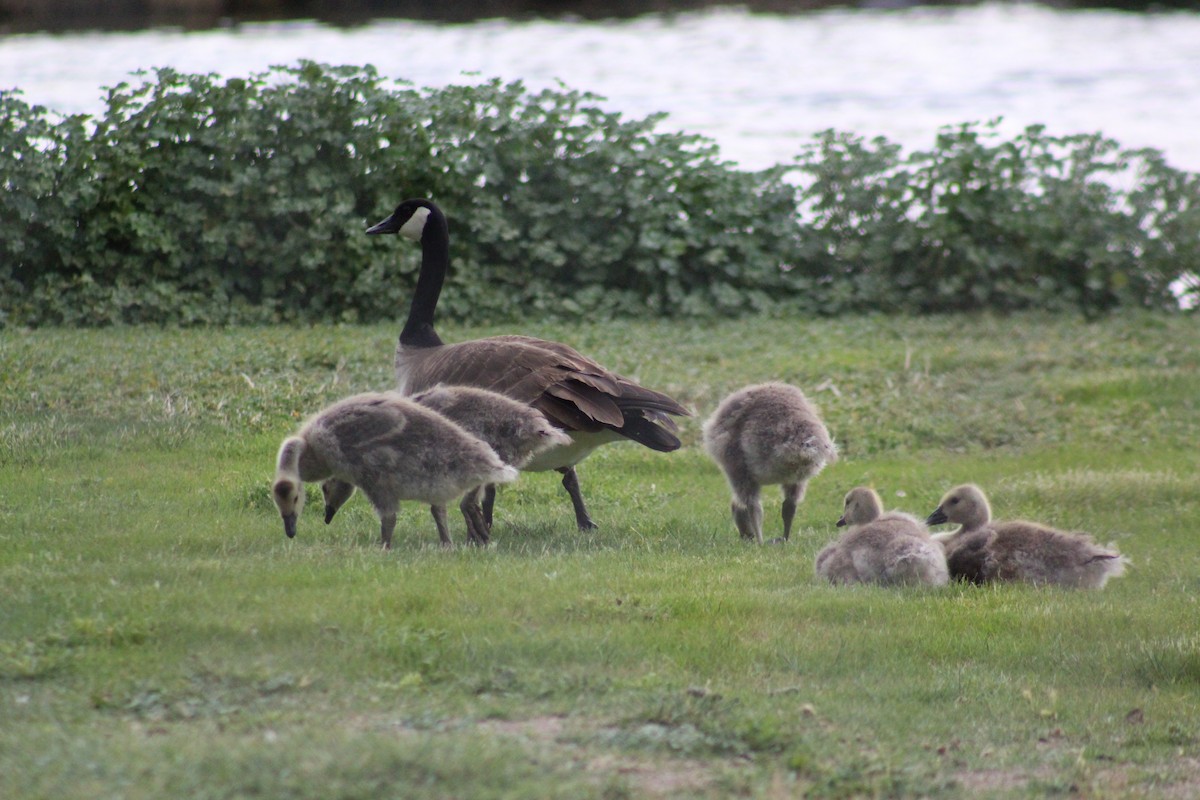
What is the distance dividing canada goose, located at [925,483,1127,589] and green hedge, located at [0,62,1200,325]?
9030 mm

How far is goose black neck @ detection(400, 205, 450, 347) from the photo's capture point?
11109 millimetres

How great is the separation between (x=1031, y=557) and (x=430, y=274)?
5.29 meters

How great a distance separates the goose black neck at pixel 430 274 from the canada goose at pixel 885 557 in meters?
3.92

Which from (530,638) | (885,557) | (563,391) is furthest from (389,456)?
(885,557)

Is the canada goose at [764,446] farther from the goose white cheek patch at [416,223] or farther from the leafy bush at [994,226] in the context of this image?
the leafy bush at [994,226]

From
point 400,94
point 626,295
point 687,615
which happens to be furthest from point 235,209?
point 687,615

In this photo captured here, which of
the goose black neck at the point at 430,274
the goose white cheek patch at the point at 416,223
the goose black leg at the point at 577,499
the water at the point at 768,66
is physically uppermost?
the water at the point at 768,66

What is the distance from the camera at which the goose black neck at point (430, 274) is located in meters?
11.1

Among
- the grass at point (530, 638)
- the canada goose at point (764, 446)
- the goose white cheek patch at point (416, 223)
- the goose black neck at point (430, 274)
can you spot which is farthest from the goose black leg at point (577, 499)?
the goose white cheek patch at point (416, 223)

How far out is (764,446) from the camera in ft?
30.6

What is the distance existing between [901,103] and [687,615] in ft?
91.3

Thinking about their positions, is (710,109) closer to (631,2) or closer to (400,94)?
(400,94)

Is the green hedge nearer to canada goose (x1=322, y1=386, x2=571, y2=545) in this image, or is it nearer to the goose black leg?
the goose black leg

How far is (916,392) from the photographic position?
14.7m
